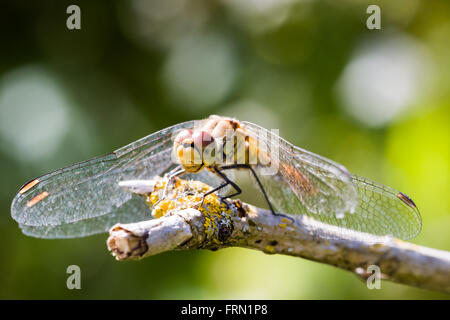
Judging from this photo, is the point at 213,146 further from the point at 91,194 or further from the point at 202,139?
the point at 91,194

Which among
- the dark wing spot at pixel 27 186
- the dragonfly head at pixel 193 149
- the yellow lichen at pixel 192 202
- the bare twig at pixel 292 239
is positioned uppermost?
the dragonfly head at pixel 193 149

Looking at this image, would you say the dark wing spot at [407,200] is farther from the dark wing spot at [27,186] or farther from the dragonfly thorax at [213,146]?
Result: the dark wing spot at [27,186]

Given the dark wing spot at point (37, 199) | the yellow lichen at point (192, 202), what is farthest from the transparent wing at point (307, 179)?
the dark wing spot at point (37, 199)

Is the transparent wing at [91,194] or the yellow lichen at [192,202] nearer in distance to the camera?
the yellow lichen at [192,202]

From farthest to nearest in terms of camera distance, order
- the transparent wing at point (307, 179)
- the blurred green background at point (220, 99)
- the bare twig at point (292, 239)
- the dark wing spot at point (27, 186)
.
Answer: the blurred green background at point (220, 99), the transparent wing at point (307, 179), the dark wing spot at point (27, 186), the bare twig at point (292, 239)

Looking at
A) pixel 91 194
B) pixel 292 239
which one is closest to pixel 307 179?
pixel 292 239

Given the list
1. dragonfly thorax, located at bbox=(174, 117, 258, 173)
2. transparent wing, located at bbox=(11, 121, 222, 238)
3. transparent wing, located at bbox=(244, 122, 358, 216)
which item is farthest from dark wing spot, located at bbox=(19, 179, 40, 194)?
transparent wing, located at bbox=(244, 122, 358, 216)

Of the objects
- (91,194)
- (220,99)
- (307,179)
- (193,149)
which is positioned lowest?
(91,194)

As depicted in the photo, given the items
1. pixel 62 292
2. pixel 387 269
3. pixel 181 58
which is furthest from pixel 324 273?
pixel 181 58
